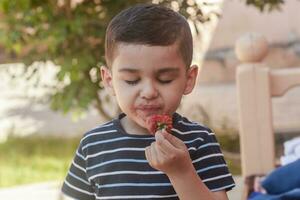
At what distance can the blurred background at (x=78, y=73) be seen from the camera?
2.59 meters

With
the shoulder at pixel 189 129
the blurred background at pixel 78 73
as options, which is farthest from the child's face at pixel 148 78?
the blurred background at pixel 78 73

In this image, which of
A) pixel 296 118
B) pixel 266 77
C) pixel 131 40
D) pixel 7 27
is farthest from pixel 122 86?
pixel 296 118

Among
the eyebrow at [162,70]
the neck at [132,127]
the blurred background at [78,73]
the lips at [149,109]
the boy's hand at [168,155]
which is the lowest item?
the blurred background at [78,73]

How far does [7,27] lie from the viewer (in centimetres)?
270

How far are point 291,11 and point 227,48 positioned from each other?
49 cm

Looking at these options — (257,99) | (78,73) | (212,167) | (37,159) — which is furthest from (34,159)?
(212,167)

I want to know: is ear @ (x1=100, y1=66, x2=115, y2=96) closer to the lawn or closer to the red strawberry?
the red strawberry

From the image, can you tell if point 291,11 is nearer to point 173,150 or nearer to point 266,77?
point 266,77

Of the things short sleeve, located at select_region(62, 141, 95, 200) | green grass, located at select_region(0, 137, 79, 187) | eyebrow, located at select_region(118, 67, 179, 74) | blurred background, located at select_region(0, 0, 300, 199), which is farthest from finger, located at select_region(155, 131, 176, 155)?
green grass, located at select_region(0, 137, 79, 187)

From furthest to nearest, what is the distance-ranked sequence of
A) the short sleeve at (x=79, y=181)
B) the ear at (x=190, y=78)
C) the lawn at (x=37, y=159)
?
1. the lawn at (x=37, y=159)
2. the short sleeve at (x=79, y=181)
3. the ear at (x=190, y=78)

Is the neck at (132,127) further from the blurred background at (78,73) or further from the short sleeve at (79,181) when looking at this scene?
the blurred background at (78,73)

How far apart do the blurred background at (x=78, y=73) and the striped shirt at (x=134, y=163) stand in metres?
0.53

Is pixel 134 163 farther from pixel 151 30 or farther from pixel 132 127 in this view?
pixel 151 30

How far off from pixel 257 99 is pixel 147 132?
3.02 ft
